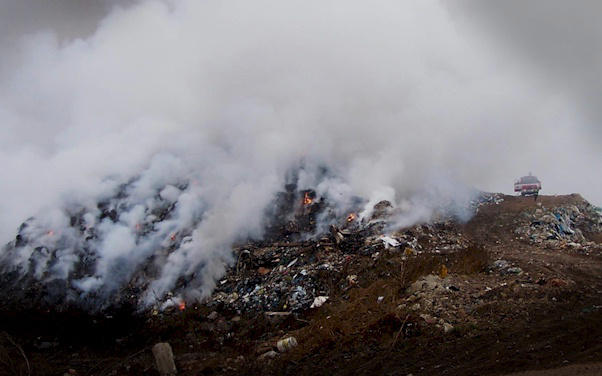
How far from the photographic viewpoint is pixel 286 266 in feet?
49.0

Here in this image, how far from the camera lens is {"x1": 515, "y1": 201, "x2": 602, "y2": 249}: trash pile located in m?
17.1

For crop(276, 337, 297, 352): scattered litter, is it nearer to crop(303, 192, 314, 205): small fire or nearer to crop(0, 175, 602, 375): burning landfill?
crop(0, 175, 602, 375): burning landfill

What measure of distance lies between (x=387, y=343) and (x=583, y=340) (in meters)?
3.68

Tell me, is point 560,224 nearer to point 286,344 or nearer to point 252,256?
point 252,256

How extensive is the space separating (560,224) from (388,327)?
1479 cm

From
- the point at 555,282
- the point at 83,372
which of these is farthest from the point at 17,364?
the point at 555,282

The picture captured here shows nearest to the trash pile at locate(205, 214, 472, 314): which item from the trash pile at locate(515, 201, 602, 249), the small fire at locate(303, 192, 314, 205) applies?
the small fire at locate(303, 192, 314, 205)

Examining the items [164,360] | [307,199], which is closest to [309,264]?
[307,199]

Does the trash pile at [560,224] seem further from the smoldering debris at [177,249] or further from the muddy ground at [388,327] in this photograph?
the smoldering debris at [177,249]

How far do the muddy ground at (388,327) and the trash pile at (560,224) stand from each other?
219cm

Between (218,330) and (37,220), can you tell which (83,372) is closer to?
(218,330)

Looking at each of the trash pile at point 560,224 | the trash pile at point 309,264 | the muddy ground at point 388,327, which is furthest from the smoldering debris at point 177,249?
the trash pile at point 560,224

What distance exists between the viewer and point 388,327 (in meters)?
8.84

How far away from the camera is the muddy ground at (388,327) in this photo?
733 centimetres
